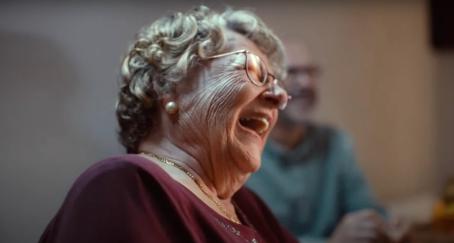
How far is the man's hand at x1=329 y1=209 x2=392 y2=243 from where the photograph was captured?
4.24 ft

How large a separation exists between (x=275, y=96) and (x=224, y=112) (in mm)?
109

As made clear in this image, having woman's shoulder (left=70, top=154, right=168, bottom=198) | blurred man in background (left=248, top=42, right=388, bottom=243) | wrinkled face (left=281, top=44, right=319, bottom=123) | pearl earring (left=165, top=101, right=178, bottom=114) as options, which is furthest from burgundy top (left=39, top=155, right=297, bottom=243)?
wrinkled face (left=281, top=44, right=319, bottom=123)

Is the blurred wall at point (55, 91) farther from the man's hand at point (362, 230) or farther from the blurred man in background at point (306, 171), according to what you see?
the man's hand at point (362, 230)

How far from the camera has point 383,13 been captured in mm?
2295

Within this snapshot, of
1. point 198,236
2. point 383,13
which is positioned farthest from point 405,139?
point 198,236

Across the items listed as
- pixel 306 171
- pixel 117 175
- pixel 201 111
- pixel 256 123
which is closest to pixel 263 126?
pixel 256 123

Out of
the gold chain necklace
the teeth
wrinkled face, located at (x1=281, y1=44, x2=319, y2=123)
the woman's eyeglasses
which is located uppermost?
the woman's eyeglasses

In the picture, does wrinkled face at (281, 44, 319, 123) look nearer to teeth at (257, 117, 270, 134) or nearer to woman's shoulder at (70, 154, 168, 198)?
teeth at (257, 117, 270, 134)

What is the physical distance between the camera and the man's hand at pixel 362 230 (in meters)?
1.29

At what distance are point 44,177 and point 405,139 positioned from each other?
175 centimetres

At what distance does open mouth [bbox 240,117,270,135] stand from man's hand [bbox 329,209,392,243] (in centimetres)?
44

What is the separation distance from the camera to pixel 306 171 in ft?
6.08

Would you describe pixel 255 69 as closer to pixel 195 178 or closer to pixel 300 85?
pixel 195 178

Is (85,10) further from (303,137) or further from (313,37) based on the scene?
(313,37)
